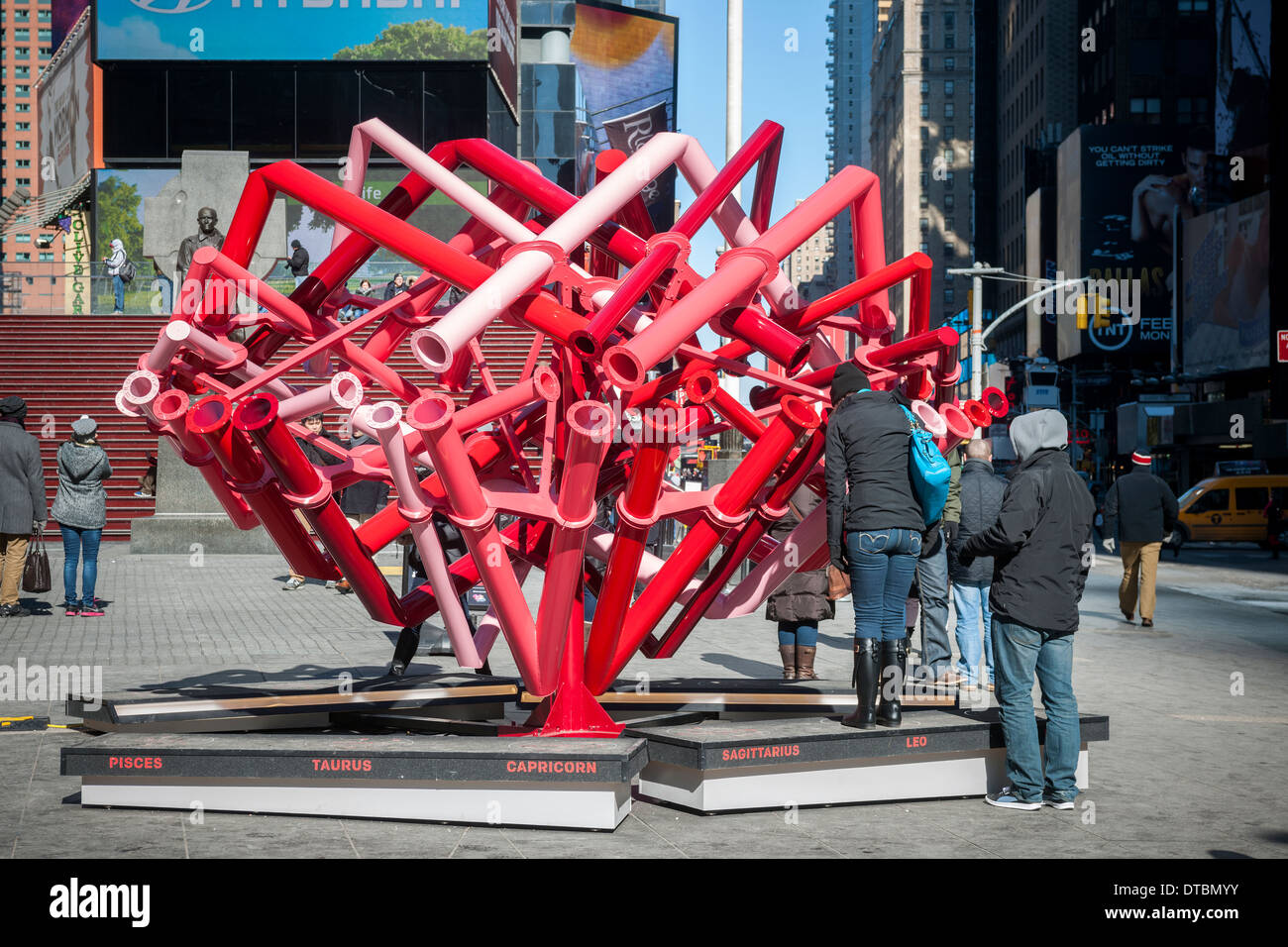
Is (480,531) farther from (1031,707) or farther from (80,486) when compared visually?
(80,486)

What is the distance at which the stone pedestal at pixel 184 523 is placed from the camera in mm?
24188

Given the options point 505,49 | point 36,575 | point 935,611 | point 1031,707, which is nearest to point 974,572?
point 935,611

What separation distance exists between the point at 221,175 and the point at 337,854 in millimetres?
29790

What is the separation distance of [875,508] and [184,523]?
64.9 feet

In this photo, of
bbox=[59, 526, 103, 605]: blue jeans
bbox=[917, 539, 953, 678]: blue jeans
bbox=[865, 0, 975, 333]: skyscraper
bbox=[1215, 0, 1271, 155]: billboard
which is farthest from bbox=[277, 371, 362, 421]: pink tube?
bbox=[865, 0, 975, 333]: skyscraper

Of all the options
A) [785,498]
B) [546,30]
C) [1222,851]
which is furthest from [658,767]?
[546,30]

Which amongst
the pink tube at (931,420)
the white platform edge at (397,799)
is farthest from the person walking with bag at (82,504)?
the pink tube at (931,420)

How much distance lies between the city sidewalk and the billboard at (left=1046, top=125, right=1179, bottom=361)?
56803mm

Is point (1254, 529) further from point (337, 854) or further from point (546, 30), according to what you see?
point (546, 30)

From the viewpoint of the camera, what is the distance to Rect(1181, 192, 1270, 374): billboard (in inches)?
2044

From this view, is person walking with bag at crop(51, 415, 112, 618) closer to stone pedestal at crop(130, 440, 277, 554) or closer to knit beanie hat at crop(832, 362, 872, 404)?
stone pedestal at crop(130, 440, 277, 554)

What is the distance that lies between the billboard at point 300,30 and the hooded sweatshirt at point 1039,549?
44.4 metres

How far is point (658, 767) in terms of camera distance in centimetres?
681

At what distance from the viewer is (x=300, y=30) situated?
47.9 metres
